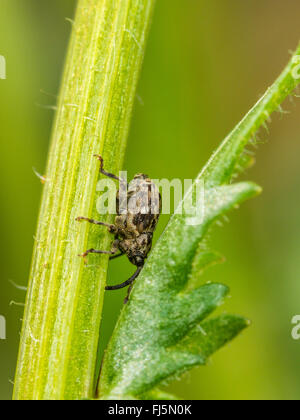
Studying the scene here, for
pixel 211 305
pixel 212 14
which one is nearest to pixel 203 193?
pixel 211 305

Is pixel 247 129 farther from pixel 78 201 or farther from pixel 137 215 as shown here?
pixel 137 215

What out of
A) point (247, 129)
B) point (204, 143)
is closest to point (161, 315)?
point (247, 129)

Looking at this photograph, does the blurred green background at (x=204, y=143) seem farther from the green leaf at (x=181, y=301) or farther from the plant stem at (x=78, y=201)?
the green leaf at (x=181, y=301)


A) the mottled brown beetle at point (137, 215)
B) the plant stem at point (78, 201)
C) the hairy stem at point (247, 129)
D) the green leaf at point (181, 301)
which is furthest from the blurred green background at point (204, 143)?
the hairy stem at point (247, 129)

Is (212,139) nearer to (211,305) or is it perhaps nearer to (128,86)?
(128,86)

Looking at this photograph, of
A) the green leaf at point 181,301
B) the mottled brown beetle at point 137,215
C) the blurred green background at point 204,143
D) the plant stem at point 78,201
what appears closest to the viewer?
the green leaf at point 181,301
